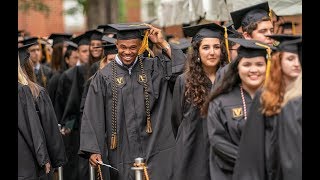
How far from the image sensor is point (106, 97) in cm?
852

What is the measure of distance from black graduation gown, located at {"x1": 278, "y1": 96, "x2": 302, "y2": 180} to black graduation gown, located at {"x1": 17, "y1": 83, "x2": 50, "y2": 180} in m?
2.82

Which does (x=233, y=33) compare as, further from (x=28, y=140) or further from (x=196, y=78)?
(x=28, y=140)

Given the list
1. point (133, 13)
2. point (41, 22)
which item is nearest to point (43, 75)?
point (41, 22)

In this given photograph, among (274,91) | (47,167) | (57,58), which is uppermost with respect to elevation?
(57,58)

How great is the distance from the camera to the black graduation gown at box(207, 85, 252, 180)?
260 inches

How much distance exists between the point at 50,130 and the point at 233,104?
93.8 inches

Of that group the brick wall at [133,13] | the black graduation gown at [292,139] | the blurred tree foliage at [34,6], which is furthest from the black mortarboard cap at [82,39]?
the brick wall at [133,13]

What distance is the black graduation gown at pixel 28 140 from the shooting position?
774 cm

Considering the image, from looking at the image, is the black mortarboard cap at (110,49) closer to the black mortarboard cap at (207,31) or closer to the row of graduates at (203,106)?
the row of graduates at (203,106)

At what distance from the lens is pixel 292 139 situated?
19.3 ft

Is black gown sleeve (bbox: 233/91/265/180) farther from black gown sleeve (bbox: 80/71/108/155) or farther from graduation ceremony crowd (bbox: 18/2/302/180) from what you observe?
black gown sleeve (bbox: 80/71/108/155)

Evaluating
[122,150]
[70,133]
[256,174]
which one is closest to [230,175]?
[256,174]

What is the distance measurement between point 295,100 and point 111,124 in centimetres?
301
